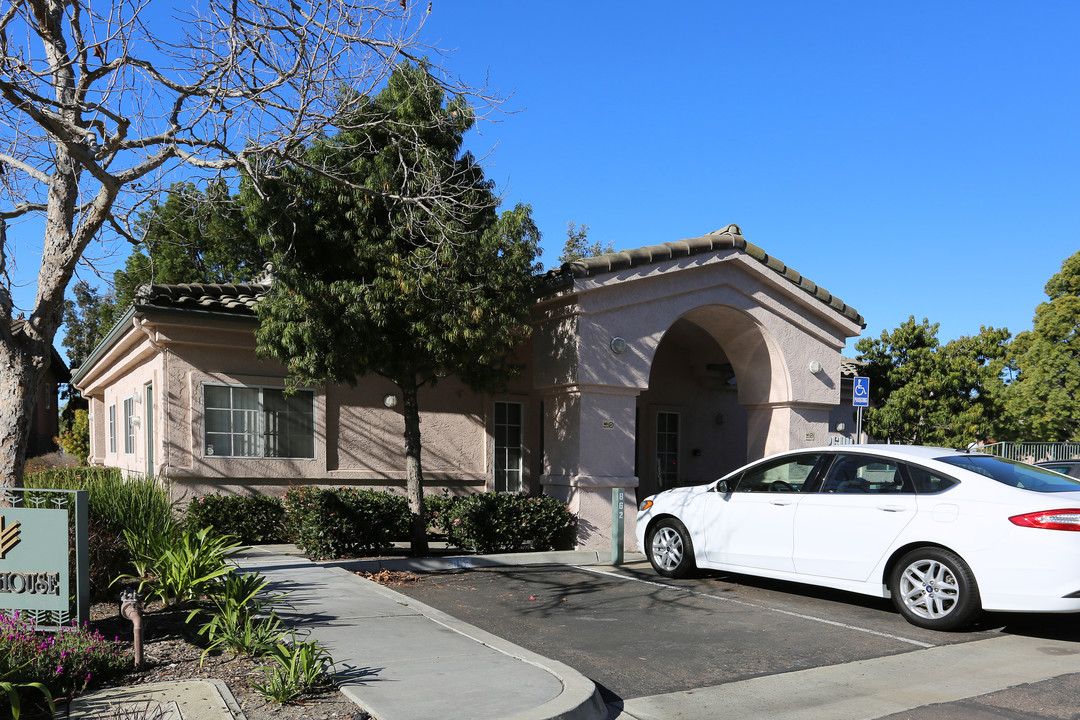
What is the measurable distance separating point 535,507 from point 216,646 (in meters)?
6.04

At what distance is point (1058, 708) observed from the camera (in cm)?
523

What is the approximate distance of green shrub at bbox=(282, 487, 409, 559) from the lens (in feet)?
33.4

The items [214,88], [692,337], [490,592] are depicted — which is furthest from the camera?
[692,337]

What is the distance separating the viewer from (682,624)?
756 cm

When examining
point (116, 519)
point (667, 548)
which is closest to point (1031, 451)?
point (667, 548)

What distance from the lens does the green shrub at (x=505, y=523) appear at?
438 inches

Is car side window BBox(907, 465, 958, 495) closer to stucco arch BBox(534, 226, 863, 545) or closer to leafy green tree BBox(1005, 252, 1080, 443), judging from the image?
stucco arch BBox(534, 226, 863, 545)

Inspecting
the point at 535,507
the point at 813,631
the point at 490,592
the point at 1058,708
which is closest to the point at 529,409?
the point at 535,507

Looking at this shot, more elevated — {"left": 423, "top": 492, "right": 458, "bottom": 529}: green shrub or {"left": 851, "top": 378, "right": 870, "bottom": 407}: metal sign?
{"left": 851, "top": 378, "right": 870, "bottom": 407}: metal sign

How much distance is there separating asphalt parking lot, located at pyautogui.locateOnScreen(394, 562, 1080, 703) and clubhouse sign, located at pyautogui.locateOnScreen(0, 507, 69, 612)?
344 cm

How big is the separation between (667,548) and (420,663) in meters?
4.82

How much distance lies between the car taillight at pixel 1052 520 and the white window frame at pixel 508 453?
8.88m

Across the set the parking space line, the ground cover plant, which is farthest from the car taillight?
the ground cover plant

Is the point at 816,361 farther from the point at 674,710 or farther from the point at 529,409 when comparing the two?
the point at 674,710
